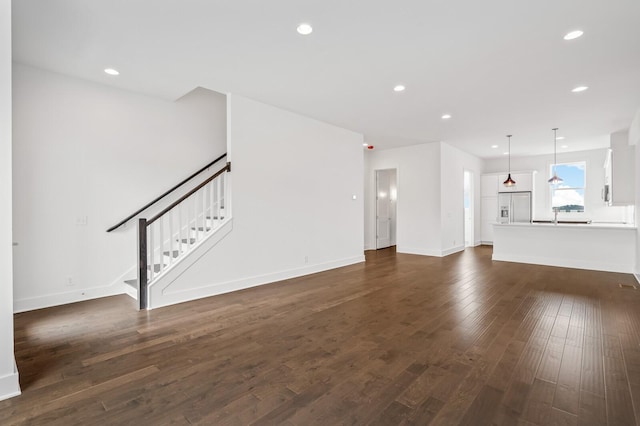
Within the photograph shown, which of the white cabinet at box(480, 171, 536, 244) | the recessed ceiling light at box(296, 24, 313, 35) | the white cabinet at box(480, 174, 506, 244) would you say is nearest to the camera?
the recessed ceiling light at box(296, 24, 313, 35)

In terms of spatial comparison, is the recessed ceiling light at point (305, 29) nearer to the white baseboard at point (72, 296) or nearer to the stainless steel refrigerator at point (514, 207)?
the white baseboard at point (72, 296)

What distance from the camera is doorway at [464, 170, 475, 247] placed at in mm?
9975

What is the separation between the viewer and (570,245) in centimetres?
662

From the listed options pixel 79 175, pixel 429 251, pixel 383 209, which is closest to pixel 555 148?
pixel 429 251

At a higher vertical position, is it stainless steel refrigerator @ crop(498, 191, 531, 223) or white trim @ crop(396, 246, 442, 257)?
stainless steel refrigerator @ crop(498, 191, 531, 223)

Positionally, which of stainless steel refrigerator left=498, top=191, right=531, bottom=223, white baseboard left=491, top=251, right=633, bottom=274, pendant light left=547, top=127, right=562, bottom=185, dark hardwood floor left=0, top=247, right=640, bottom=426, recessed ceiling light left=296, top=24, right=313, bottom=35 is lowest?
dark hardwood floor left=0, top=247, right=640, bottom=426

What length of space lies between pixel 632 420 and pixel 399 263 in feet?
16.9

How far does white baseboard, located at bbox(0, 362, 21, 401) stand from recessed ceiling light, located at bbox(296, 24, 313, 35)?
3502mm

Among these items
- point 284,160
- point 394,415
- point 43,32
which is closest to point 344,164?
point 284,160

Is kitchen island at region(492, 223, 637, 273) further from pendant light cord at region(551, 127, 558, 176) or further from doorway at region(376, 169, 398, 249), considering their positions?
doorway at region(376, 169, 398, 249)

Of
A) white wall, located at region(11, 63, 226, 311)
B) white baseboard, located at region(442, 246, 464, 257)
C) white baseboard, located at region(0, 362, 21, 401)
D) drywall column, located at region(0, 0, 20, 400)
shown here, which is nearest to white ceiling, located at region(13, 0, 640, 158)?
white wall, located at region(11, 63, 226, 311)

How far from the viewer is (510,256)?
7363 millimetres

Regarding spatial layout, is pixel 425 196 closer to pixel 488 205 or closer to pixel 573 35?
pixel 488 205

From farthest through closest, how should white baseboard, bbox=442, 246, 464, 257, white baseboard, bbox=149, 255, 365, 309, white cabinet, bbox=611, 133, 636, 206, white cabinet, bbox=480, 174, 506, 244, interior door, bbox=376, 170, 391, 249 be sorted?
white cabinet, bbox=480, 174, 506, 244 < interior door, bbox=376, 170, 391, 249 < white baseboard, bbox=442, 246, 464, 257 < white cabinet, bbox=611, 133, 636, 206 < white baseboard, bbox=149, 255, 365, 309
